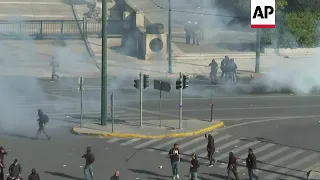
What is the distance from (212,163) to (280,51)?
22.9 meters

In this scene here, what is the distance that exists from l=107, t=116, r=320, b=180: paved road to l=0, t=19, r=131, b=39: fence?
19.4m

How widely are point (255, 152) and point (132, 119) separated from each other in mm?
5638

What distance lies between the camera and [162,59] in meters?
42.9

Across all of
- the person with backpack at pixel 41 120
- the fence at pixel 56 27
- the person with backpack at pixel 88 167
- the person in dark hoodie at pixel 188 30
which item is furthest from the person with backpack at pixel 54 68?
the person with backpack at pixel 88 167

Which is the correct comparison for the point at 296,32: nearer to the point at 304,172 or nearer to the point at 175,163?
the point at 304,172

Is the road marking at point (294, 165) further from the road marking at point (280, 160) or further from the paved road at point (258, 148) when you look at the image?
the road marking at point (280, 160)

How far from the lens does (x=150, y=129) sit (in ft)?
85.6

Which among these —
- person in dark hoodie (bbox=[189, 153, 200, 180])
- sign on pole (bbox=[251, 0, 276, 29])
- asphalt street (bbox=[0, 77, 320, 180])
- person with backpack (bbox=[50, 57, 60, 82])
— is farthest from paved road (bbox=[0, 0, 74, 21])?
sign on pole (bbox=[251, 0, 276, 29])

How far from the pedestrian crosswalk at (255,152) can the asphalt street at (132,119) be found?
0.03 meters

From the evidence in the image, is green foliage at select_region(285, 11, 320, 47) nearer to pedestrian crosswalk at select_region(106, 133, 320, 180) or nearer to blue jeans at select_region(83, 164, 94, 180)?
pedestrian crosswalk at select_region(106, 133, 320, 180)

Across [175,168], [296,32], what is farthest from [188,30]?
[175,168]

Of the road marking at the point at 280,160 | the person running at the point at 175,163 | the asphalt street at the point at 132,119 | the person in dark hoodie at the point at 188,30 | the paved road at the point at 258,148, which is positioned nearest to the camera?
the person running at the point at 175,163

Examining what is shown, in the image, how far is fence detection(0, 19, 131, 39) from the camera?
4422cm

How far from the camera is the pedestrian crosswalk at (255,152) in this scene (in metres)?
21.7
